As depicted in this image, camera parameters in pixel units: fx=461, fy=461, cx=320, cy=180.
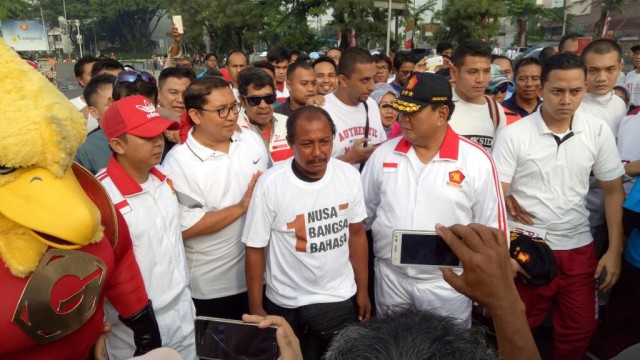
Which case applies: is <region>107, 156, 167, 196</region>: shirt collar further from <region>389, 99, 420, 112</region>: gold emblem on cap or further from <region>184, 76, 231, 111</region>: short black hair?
<region>389, 99, 420, 112</region>: gold emblem on cap

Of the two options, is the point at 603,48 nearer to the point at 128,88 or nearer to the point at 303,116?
the point at 303,116

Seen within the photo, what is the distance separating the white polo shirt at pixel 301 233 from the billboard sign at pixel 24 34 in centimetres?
5249

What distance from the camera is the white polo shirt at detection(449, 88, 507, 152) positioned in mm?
3514

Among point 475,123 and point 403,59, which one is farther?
point 403,59

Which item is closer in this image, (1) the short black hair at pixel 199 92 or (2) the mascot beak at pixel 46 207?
(2) the mascot beak at pixel 46 207

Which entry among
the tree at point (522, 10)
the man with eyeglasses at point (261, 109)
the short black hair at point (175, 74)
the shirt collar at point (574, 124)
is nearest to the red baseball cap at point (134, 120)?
the man with eyeglasses at point (261, 109)

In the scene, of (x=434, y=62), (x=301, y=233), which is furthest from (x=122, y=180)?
(x=434, y=62)

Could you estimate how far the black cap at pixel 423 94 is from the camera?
8.94ft

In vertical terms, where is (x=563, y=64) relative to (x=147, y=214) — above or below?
above

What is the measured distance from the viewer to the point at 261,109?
3.51m

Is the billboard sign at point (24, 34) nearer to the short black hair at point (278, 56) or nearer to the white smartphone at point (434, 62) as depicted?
the short black hair at point (278, 56)

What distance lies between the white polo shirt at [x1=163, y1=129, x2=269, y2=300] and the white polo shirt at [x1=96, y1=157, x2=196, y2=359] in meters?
0.27

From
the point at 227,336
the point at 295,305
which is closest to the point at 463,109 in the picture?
the point at 295,305

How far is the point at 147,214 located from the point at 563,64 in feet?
9.10
